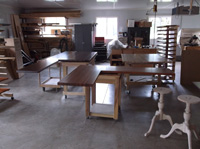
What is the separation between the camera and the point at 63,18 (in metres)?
9.66

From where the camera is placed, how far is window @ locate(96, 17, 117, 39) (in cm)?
966

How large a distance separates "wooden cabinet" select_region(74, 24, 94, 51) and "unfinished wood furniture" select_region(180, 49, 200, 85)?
492cm

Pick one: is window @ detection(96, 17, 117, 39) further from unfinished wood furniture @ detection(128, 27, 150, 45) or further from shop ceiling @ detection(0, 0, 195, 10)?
shop ceiling @ detection(0, 0, 195, 10)

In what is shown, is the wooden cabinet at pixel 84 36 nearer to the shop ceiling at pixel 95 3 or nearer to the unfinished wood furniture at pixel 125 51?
the shop ceiling at pixel 95 3

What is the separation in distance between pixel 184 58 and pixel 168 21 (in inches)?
200

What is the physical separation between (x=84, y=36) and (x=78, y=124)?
654 cm

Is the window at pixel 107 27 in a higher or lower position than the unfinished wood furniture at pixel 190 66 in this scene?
higher

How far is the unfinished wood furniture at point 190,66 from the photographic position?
4.97 metres

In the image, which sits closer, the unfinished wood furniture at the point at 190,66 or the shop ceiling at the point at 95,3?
the unfinished wood furniture at the point at 190,66

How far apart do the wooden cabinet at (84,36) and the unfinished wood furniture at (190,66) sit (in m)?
4.92

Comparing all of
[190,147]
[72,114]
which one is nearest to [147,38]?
[72,114]

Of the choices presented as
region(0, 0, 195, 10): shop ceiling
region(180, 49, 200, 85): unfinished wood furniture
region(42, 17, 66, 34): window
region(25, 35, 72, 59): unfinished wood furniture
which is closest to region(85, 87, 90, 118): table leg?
region(180, 49, 200, 85): unfinished wood furniture

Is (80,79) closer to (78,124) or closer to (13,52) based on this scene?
(78,124)

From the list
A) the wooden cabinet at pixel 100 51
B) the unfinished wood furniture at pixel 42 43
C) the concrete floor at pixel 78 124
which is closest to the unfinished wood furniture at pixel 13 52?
the concrete floor at pixel 78 124
